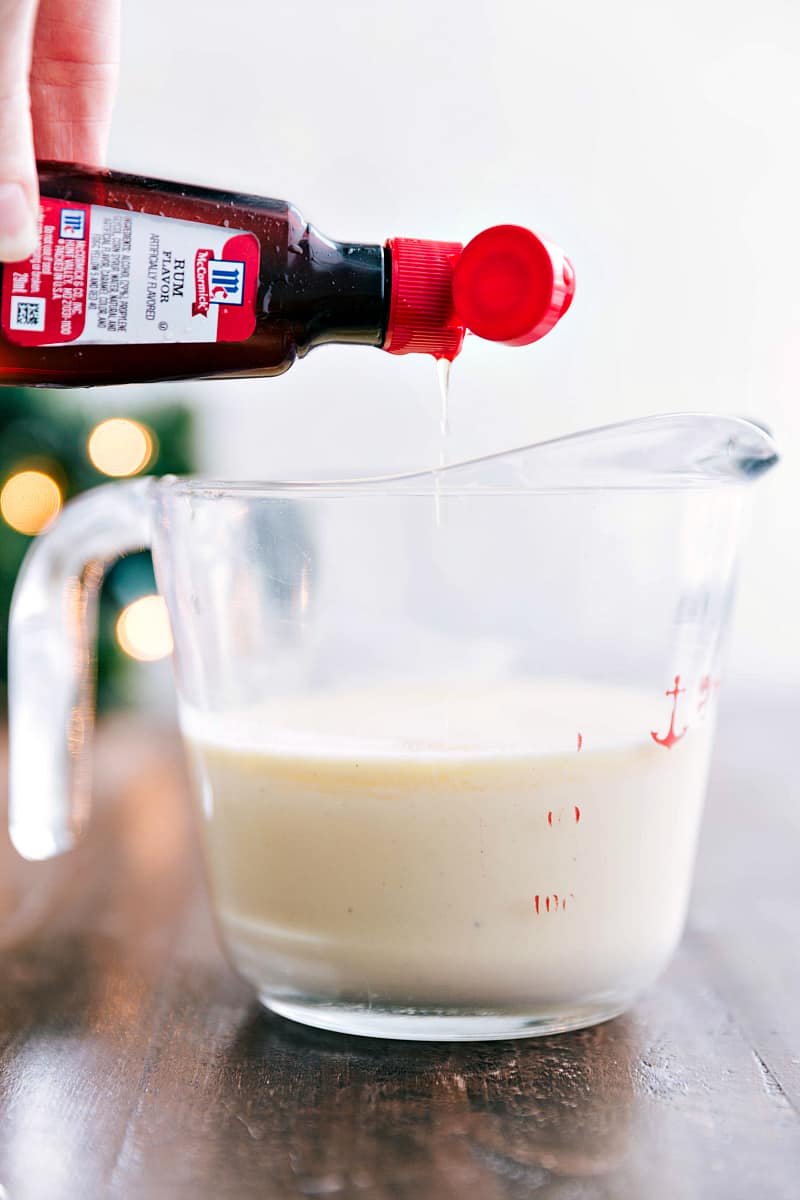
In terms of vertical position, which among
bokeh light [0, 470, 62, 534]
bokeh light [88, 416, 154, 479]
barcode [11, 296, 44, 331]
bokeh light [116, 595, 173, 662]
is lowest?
bokeh light [116, 595, 173, 662]

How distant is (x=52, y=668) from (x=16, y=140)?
26 cm

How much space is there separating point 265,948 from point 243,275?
298 mm

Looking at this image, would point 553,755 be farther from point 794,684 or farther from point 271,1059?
point 794,684

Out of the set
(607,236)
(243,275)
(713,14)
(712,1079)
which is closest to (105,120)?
(243,275)

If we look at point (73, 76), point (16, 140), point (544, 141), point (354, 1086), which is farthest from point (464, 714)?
point (544, 141)

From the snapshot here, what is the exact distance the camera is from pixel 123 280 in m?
0.49

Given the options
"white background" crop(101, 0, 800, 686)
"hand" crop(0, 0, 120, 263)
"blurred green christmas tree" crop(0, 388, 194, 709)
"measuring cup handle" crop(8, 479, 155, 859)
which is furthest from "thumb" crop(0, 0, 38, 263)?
"white background" crop(101, 0, 800, 686)

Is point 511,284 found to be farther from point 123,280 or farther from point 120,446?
point 120,446

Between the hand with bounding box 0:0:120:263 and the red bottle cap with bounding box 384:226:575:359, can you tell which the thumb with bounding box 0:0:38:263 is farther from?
the hand with bounding box 0:0:120:263

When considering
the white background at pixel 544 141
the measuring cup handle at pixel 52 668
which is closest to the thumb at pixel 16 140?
the measuring cup handle at pixel 52 668

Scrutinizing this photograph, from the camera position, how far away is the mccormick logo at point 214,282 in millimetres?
497

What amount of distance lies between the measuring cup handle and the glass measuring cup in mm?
59

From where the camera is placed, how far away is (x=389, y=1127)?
43cm

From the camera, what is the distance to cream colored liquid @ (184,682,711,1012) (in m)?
0.48
